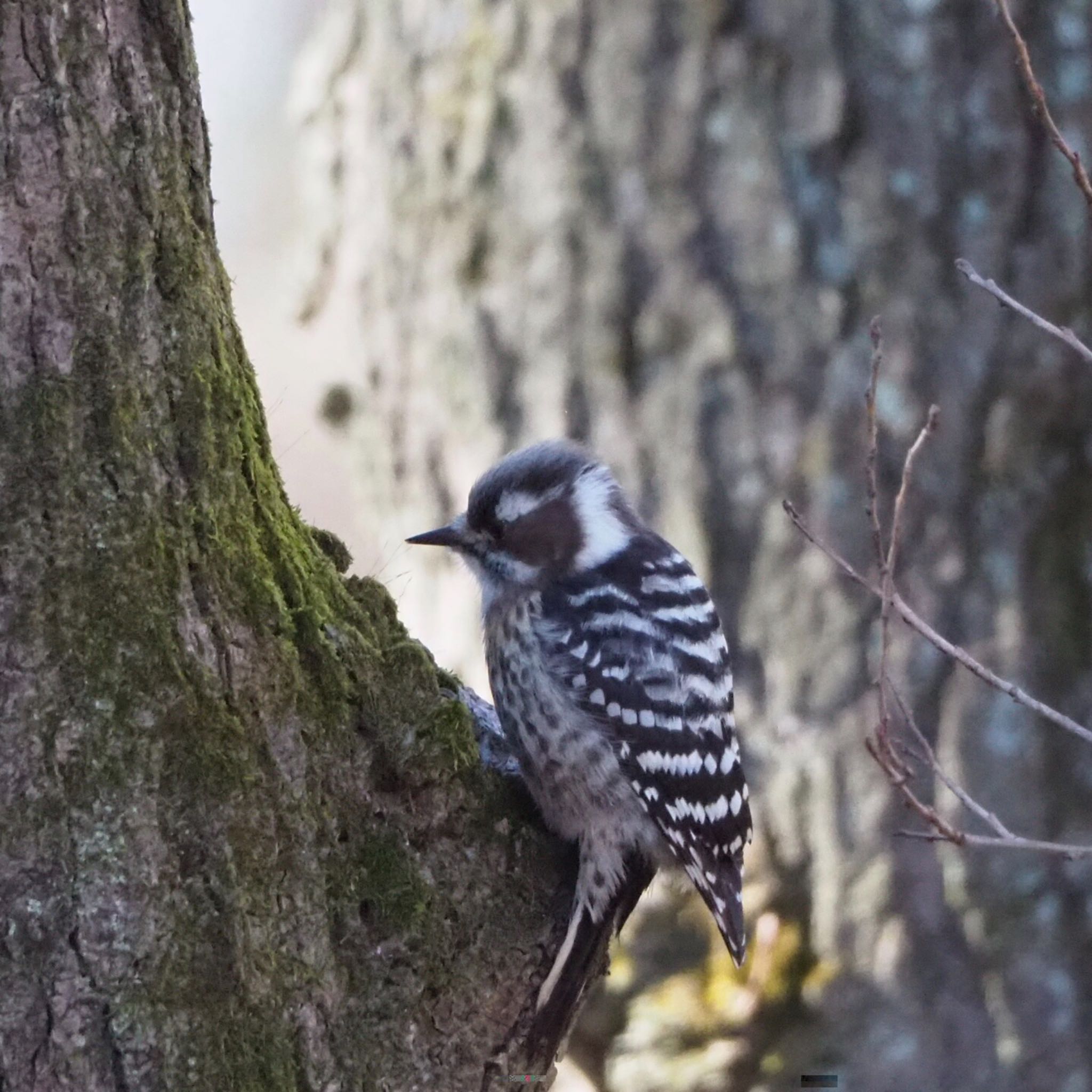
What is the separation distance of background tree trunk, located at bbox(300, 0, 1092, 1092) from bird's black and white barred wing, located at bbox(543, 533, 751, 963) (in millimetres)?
1206

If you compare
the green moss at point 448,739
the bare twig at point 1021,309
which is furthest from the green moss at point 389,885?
the bare twig at point 1021,309

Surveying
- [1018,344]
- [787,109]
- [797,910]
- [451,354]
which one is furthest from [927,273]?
[797,910]

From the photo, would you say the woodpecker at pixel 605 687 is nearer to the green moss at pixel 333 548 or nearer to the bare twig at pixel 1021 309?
the green moss at pixel 333 548

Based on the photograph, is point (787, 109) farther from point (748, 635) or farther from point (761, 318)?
point (748, 635)

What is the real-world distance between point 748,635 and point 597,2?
6.98 feet

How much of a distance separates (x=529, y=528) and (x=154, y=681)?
1.58 meters

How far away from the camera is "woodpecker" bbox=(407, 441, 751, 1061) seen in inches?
129

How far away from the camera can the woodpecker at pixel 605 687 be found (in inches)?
129

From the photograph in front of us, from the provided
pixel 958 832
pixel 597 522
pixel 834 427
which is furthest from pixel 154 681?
pixel 834 427

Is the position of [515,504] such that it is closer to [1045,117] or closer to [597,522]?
[597,522]

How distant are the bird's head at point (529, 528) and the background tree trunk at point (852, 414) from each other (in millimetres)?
1135

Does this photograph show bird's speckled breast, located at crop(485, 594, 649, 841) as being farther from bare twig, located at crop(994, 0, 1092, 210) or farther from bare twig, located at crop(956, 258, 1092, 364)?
bare twig, located at crop(994, 0, 1092, 210)

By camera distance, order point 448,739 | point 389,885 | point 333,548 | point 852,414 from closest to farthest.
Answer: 1. point 389,885
2. point 448,739
3. point 333,548
4. point 852,414

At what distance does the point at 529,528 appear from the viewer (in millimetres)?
3758
